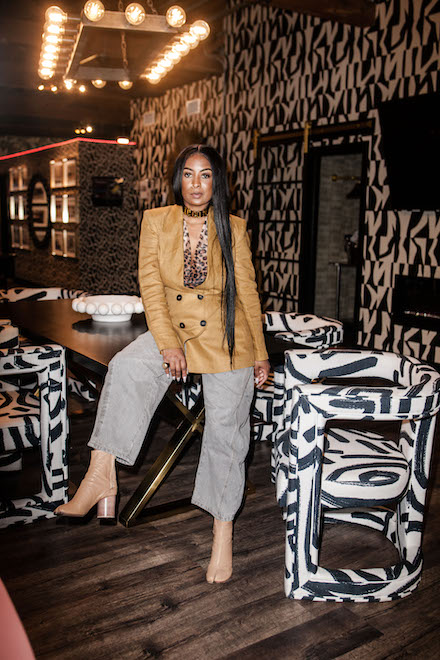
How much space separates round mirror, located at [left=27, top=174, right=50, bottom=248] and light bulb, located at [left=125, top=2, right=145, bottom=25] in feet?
25.1

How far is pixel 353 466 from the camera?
1.98 metres

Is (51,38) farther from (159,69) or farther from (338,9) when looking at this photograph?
(338,9)

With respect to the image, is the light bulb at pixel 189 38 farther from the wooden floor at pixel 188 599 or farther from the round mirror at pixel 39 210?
the round mirror at pixel 39 210

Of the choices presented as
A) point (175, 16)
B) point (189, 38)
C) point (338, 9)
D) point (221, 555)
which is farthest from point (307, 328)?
point (338, 9)

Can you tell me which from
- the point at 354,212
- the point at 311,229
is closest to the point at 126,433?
the point at 311,229

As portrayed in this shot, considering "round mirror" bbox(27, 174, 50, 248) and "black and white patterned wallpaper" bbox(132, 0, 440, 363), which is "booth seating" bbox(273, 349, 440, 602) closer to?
"black and white patterned wallpaper" bbox(132, 0, 440, 363)

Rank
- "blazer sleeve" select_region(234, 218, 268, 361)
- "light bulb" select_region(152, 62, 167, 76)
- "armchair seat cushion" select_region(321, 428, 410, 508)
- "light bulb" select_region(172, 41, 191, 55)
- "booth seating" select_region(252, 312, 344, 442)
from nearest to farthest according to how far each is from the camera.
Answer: "armchair seat cushion" select_region(321, 428, 410, 508) → "blazer sleeve" select_region(234, 218, 268, 361) → "booth seating" select_region(252, 312, 344, 442) → "light bulb" select_region(172, 41, 191, 55) → "light bulb" select_region(152, 62, 167, 76)

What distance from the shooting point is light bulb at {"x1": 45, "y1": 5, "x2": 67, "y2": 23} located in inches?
160

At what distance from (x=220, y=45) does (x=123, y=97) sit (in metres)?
2.86

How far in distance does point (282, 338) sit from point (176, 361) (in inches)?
37.6

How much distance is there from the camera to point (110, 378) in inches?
83.7

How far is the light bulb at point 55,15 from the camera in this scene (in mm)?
4059

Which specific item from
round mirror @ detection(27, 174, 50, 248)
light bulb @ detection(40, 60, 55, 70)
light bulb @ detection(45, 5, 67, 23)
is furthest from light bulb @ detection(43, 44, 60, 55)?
round mirror @ detection(27, 174, 50, 248)

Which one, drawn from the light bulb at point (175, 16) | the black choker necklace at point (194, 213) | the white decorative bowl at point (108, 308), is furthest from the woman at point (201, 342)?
the light bulb at point (175, 16)
